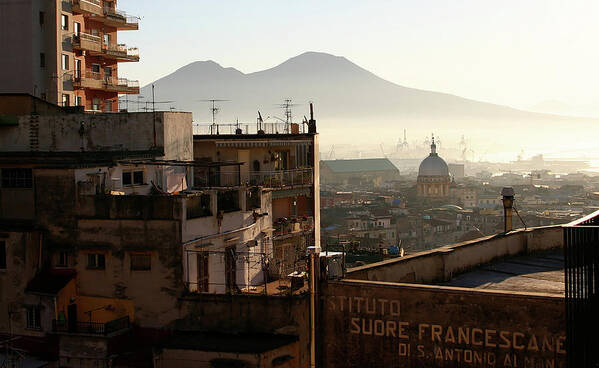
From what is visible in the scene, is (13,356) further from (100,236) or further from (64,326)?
(100,236)

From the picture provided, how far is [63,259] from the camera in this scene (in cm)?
2497

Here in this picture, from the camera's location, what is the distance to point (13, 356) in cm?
2398

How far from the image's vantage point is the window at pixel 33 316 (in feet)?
81.1

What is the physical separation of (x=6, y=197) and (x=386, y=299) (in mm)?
14040

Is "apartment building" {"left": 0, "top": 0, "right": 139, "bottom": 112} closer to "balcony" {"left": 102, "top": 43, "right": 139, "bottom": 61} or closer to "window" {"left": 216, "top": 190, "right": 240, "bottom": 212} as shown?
"balcony" {"left": 102, "top": 43, "right": 139, "bottom": 61}

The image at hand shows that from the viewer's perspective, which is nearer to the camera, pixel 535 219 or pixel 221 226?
pixel 221 226

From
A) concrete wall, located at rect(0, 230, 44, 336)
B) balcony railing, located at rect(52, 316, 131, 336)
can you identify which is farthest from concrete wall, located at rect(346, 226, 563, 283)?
concrete wall, located at rect(0, 230, 44, 336)

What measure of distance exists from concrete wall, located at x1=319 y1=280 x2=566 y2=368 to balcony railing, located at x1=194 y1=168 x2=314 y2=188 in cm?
1993

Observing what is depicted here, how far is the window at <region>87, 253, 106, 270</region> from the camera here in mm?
24328

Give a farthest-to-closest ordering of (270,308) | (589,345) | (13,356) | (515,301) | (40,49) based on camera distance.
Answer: (40,49) → (13,356) → (270,308) → (515,301) → (589,345)

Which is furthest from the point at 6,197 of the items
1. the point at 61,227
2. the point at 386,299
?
the point at 386,299

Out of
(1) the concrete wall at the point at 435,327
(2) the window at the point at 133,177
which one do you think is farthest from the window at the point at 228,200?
(1) the concrete wall at the point at 435,327

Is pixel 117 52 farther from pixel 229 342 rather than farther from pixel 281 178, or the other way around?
pixel 229 342

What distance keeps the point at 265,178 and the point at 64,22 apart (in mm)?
13005
